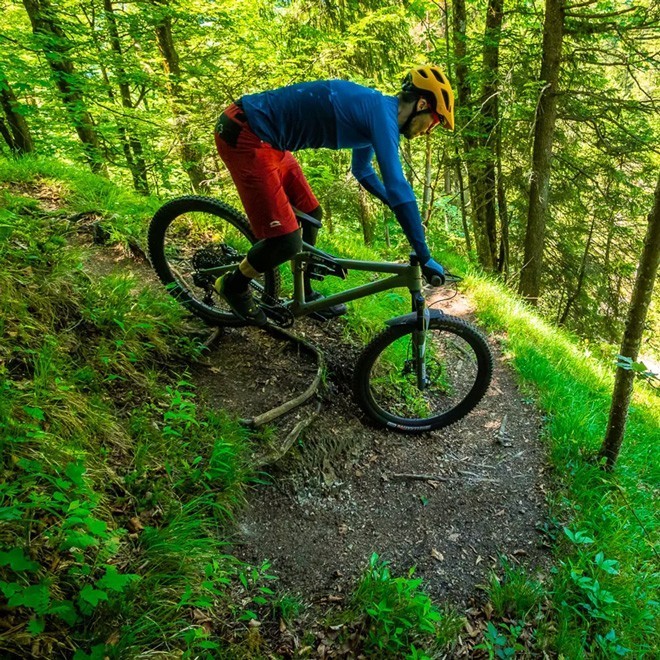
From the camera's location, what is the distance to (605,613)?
9.59 ft

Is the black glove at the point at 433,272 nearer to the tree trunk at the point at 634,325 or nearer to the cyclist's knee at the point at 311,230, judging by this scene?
the cyclist's knee at the point at 311,230

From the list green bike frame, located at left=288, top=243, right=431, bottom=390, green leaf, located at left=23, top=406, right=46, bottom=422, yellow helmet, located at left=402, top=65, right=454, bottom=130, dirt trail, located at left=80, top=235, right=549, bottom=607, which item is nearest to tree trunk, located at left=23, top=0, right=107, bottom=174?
dirt trail, located at left=80, top=235, right=549, bottom=607

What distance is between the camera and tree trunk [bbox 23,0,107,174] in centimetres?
652

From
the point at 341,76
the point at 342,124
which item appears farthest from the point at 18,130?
the point at 342,124

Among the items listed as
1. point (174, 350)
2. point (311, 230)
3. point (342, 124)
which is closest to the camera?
point (342, 124)

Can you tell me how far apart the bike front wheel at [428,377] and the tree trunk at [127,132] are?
6593 mm

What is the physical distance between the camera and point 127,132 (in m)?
9.63

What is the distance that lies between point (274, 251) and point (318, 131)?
958mm

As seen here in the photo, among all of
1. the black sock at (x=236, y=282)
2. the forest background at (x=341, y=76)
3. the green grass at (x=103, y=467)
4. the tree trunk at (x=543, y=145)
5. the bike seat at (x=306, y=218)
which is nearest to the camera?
the green grass at (x=103, y=467)

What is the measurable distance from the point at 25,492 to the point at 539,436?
442 centimetres

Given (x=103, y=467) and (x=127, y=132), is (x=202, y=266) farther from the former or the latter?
(x=127, y=132)

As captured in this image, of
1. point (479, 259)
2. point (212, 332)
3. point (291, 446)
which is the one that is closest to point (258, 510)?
point (291, 446)

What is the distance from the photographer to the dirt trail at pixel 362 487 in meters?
3.05


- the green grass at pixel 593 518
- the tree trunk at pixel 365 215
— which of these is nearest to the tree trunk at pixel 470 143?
the tree trunk at pixel 365 215
